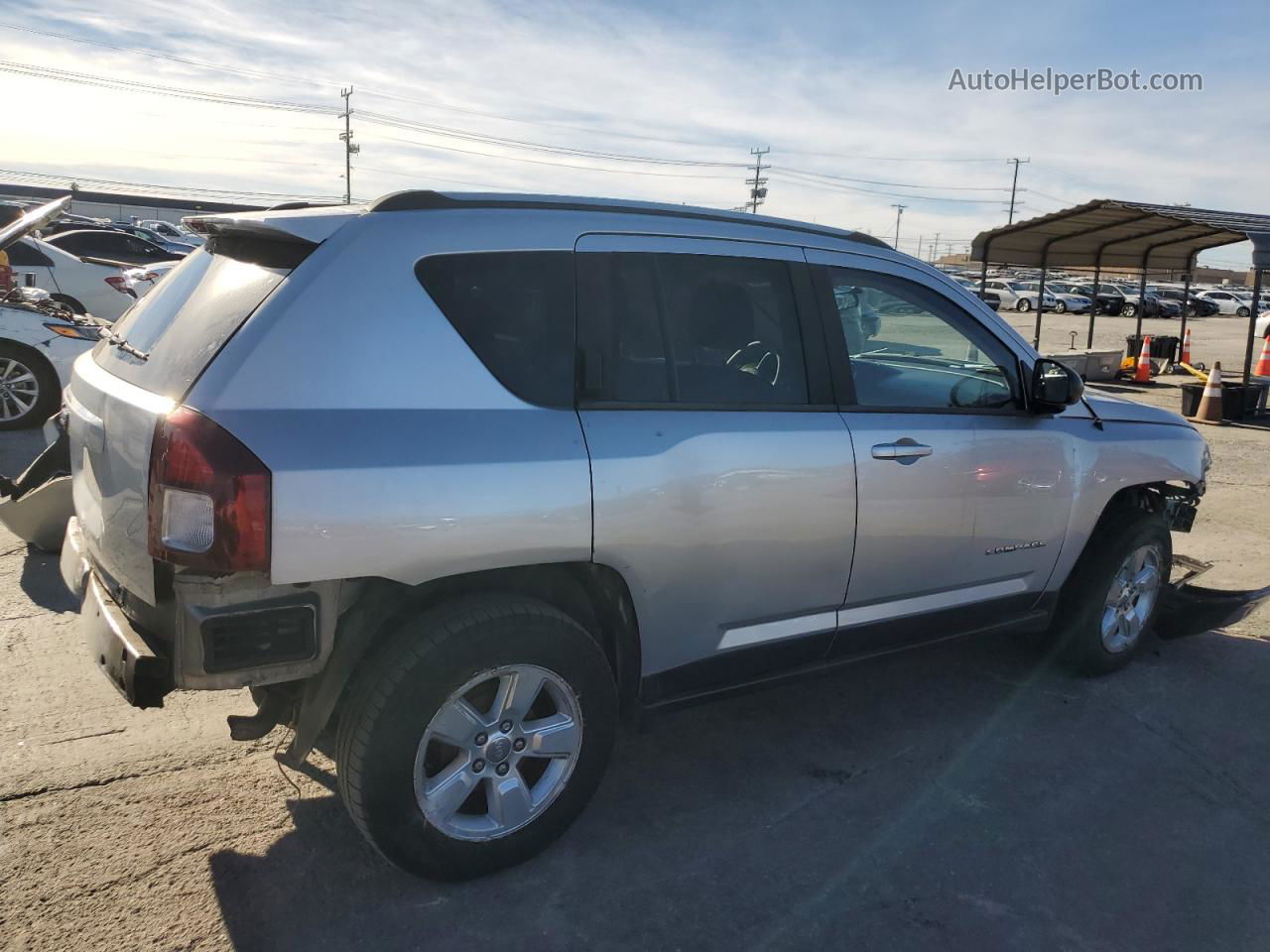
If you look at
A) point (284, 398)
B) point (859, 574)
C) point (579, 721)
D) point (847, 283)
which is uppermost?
point (847, 283)

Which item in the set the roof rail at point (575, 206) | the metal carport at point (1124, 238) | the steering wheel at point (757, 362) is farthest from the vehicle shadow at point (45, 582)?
the metal carport at point (1124, 238)

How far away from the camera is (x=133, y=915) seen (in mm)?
2633

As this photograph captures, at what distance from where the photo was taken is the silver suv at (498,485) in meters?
2.41

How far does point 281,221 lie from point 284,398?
594 mm

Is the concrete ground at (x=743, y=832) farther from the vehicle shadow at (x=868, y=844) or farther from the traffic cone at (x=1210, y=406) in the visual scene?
the traffic cone at (x=1210, y=406)

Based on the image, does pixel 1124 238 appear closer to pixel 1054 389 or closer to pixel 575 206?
pixel 1054 389

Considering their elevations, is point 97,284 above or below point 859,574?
above

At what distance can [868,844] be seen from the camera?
3.13 meters

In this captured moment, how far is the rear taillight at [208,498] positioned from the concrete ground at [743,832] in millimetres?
1066

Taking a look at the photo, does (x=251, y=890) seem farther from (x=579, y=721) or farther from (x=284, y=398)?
(x=284, y=398)

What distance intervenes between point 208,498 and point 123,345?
97cm

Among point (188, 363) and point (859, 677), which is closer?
point (188, 363)

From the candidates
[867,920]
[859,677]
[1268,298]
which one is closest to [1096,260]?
[859,677]

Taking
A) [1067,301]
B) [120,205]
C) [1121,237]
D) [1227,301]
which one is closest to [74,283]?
Result: [1121,237]
